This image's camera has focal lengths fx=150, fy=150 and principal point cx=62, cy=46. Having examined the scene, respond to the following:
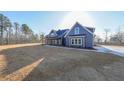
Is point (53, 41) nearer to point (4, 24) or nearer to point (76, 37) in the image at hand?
point (76, 37)

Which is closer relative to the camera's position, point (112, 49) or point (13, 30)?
point (13, 30)

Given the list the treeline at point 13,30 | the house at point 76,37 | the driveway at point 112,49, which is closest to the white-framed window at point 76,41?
the house at point 76,37

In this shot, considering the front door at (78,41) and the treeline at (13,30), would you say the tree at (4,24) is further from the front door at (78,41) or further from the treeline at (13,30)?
the front door at (78,41)

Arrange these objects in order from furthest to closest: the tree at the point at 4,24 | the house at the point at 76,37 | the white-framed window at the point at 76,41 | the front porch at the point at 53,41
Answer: the white-framed window at the point at 76,41
the house at the point at 76,37
the front porch at the point at 53,41
the tree at the point at 4,24

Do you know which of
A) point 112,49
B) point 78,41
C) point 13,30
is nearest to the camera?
point 13,30

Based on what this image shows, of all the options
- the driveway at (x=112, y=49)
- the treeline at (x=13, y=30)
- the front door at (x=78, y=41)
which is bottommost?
the driveway at (x=112, y=49)

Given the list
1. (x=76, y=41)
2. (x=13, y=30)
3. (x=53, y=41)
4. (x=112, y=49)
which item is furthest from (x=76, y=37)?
A: (x=13, y=30)

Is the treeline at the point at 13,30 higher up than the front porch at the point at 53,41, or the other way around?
the treeline at the point at 13,30

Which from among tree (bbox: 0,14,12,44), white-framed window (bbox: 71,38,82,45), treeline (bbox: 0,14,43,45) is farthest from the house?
tree (bbox: 0,14,12,44)

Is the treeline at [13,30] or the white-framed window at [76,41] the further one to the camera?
the white-framed window at [76,41]
